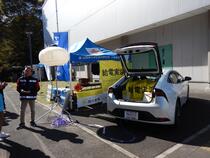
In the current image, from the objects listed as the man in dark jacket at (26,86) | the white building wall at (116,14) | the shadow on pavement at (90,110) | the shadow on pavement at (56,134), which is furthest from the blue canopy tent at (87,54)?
the white building wall at (116,14)

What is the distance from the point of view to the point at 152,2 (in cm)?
1412

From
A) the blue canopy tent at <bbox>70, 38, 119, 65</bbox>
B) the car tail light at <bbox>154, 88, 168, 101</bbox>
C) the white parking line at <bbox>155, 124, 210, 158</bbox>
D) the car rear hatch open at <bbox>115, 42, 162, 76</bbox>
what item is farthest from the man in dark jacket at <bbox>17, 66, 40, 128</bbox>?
the white parking line at <bbox>155, 124, 210, 158</bbox>

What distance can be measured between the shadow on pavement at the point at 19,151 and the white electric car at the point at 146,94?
2341 millimetres

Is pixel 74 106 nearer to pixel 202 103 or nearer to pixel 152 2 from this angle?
pixel 202 103

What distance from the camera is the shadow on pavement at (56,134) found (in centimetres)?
607

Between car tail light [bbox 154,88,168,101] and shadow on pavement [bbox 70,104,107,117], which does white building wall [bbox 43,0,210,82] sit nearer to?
shadow on pavement [bbox 70,104,107,117]

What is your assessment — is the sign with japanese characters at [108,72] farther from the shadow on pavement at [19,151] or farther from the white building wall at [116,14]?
the shadow on pavement at [19,151]

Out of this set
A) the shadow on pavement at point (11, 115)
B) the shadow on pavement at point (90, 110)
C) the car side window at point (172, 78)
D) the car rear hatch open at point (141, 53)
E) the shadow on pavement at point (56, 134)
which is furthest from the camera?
the shadow on pavement at point (11, 115)

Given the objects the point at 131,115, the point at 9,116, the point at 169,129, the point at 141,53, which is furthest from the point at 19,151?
the point at 9,116

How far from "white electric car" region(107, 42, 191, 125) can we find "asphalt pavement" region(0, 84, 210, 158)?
0.40 meters

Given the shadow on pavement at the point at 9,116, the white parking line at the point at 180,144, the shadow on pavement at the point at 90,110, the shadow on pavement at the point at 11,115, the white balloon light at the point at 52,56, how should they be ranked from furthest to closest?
1. the shadow on pavement at the point at 11,115
2. the shadow on pavement at the point at 90,110
3. the shadow on pavement at the point at 9,116
4. the white balloon light at the point at 52,56
5. the white parking line at the point at 180,144

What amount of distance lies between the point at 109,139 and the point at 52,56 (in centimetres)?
379

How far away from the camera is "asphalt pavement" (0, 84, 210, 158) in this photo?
200 inches

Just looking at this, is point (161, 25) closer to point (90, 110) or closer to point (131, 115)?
point (90, 110)
